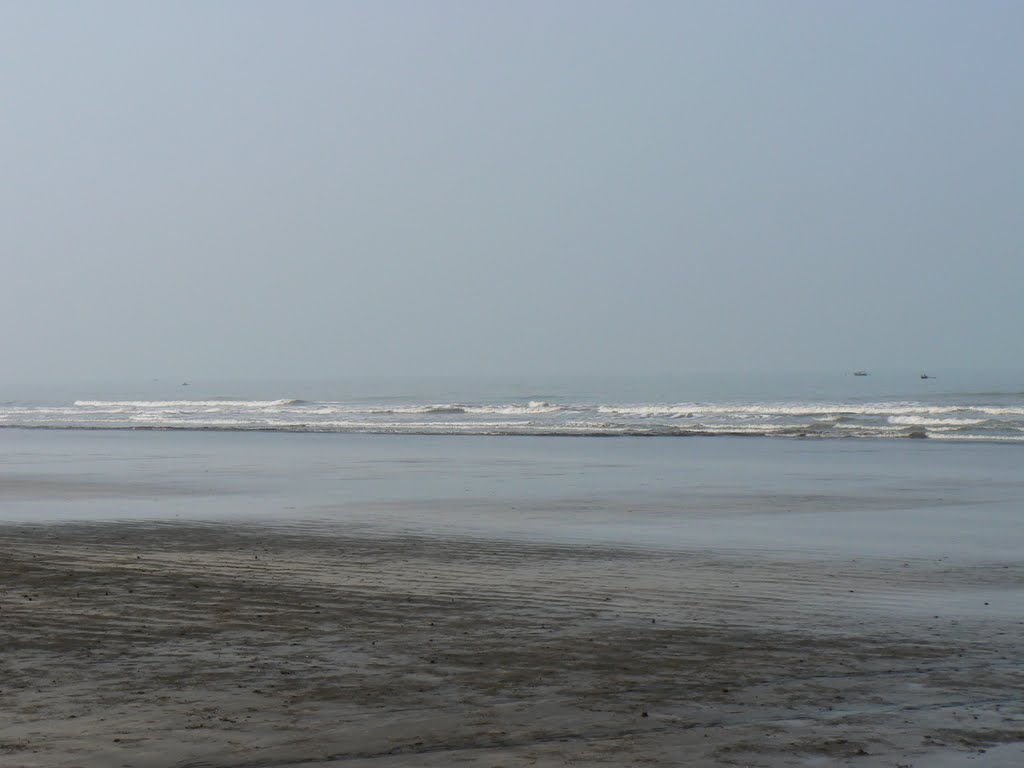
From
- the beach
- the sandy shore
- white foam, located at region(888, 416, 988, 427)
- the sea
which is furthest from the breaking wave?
the sandy shore

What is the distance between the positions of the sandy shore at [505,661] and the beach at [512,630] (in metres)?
0.03

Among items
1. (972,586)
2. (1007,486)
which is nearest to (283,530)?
(972,586)

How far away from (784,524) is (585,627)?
768 cm

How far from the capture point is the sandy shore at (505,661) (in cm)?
591

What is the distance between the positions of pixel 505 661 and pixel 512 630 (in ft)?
3.48

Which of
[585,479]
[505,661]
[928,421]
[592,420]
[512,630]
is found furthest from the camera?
[592,420]

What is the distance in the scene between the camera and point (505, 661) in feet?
25.3

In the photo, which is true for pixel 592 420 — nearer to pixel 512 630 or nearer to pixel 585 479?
pixel 585 479

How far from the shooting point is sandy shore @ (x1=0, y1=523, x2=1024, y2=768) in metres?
5.91

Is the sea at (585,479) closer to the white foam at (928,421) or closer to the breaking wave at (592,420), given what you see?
the white foam at (928,421)

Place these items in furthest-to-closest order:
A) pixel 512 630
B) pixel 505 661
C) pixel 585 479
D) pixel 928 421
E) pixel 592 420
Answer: pixel 592 420
pixel 928 421
pixel 585 479
pixel 512 630
pixel 505 661

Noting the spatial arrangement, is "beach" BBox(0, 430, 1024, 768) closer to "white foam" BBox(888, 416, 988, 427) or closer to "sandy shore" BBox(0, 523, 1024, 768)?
"sandy shore" BBox(0, 523, 1024, 768)

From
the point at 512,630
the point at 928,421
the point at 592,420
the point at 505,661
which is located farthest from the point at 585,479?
the point at 592,420

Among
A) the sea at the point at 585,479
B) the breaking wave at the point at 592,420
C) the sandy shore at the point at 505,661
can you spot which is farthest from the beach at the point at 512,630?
the breaking wave at the point at 592,420
